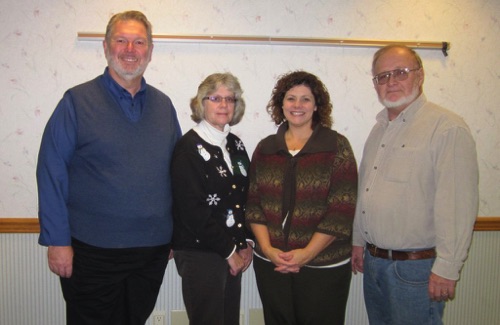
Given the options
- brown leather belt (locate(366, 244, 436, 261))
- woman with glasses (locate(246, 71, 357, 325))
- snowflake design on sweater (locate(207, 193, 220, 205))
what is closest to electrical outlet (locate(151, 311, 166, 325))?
woman with glasses (locate(246, 71, 357, 325))

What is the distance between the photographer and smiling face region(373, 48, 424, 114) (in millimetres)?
1610

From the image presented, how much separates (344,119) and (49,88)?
177 centimetres

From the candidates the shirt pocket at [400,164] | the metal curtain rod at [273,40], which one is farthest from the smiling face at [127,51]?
the shirt pocket at [400,164]

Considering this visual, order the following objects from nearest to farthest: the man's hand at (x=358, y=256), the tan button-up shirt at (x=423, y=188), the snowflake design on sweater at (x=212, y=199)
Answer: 1. the tan button-up shirt at (x=423, y=188)
2. the snowflake design on sweater at (x=212, y=199)
3. the man's hand at (x=358, y=256)

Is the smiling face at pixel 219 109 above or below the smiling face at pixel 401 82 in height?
below

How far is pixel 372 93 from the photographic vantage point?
2.29m

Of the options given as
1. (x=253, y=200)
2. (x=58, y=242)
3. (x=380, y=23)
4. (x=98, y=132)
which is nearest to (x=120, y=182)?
(x=98, y=132)

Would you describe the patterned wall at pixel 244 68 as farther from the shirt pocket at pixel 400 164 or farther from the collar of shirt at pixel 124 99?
the shirt pocket at pixel 400 164

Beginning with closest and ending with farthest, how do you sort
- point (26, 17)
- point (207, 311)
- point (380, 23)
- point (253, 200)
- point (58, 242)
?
point (58, 242) → point (207, 311) → point (253, 200) → point (26, 17) → point (380, 23)

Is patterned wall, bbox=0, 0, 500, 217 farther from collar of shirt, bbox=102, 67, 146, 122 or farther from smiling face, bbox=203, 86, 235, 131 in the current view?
collar of shirt, bbox=102, 67, 146, 122

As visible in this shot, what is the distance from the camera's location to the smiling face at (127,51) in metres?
1.58

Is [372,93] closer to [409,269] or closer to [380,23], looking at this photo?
[380,23]

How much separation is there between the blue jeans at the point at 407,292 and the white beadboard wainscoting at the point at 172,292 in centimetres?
82

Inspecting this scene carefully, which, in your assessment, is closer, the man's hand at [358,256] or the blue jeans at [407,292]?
the blue jeans at [407,292]
